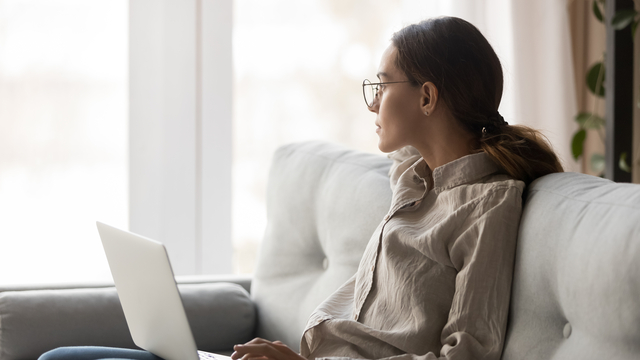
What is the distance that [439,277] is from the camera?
38.4 inches

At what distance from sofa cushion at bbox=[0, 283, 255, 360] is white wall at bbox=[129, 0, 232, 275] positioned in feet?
2.22

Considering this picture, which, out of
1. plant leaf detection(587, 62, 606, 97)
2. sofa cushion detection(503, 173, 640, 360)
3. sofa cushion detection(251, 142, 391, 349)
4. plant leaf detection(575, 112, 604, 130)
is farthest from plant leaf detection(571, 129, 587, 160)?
sofa cushion detection(503, 173, 640, 360)

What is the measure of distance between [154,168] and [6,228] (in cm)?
55

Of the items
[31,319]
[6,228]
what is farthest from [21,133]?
[31,319]

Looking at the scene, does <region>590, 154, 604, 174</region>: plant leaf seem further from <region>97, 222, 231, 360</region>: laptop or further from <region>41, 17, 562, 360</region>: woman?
<region>97, 222, 231, 360</region>: laptop

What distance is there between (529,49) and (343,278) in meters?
1.37

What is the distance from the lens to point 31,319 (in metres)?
1.37

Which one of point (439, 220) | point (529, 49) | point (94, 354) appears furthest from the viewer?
point (529, 49)

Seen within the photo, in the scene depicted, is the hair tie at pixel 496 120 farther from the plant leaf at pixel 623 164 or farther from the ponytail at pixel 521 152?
the plant leaf at pixel 623 164

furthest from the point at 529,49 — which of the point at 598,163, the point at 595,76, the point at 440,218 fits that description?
the point at 440,218

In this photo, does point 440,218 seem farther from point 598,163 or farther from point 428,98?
point 598,163

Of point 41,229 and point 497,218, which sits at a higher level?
point 497,218

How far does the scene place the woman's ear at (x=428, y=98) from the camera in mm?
A: 1069

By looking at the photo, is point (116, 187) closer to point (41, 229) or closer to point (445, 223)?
point (41, 229)
